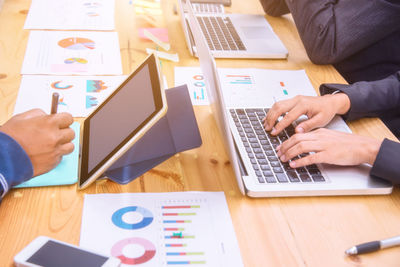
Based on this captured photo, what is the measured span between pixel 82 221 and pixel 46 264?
13 centimetres

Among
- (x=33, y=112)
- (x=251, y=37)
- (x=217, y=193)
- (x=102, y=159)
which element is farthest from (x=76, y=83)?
(x=251, y=37)

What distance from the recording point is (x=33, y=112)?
32.6 inches

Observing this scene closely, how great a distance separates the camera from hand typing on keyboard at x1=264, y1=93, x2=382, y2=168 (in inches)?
33.8

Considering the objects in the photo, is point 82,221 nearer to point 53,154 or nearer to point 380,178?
point 53,154

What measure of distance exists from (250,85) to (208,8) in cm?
49

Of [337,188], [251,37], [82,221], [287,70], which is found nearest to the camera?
[82,221]

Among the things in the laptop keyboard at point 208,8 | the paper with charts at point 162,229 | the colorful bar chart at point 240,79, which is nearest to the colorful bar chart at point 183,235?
the paper with charts at point 162,229

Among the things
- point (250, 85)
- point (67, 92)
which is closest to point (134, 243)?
point (67, 92)

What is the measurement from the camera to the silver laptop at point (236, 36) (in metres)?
1.27

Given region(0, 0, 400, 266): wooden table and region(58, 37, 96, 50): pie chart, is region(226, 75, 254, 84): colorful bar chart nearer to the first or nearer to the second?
region(0, 0, 400, 266): wooden table

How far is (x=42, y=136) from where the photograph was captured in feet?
2.55

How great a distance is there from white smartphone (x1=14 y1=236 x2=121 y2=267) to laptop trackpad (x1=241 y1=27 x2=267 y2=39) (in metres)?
0.94

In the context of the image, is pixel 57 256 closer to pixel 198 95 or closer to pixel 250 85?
pixel 198 95

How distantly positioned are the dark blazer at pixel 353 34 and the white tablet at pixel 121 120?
2.19 feet
